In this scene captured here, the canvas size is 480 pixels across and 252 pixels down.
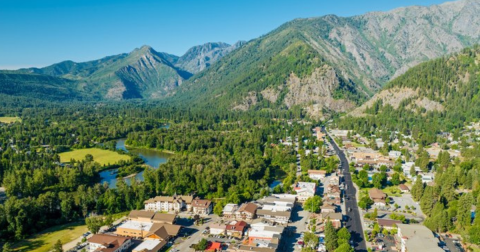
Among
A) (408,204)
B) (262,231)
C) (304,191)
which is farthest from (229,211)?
(408,204)

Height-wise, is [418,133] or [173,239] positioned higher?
[418,133]

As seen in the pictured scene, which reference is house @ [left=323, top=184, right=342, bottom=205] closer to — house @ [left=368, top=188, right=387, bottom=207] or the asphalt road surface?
the asphalt road surface

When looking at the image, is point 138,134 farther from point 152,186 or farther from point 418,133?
point 418,133

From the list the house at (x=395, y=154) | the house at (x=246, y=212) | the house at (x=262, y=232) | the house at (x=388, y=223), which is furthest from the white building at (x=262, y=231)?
the house at (x=395, y=154)

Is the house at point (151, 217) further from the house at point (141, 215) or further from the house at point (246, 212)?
the house at point (246, 212)

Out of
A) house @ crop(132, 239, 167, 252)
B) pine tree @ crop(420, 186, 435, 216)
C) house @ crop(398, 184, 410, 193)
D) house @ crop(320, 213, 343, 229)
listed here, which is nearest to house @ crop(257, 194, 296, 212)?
house @ crop(320, 213, 343, 229)

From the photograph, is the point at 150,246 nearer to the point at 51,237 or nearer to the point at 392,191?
the point at 51,237

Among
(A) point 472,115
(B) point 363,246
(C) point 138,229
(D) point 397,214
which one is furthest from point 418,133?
(C) point 138,229
